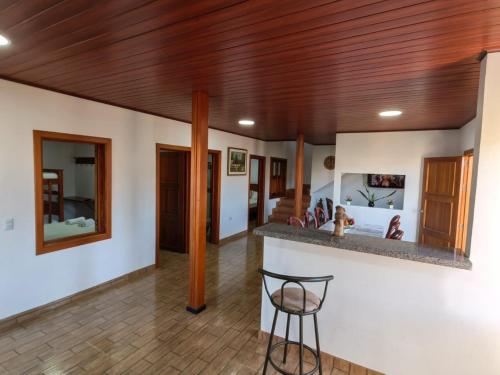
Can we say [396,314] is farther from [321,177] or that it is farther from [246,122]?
[321,177]

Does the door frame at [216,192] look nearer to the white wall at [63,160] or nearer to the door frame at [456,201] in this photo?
the white wall at [63,160]

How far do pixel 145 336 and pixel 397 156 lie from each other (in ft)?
15.2

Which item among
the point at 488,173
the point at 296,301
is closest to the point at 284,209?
the point at 296,301

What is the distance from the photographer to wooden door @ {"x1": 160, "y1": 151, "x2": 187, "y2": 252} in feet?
15.6

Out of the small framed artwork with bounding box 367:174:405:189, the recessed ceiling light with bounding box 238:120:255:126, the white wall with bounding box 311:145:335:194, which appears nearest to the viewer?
the recessed ceiling light with bounding box 238:120:255:126

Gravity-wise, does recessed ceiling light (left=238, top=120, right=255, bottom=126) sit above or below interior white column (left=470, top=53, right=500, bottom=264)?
above

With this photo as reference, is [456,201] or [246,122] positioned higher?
[246,122]

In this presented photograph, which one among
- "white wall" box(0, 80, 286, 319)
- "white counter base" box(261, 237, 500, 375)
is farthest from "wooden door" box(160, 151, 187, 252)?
"white counter base" box(261, 237, 500, 375)

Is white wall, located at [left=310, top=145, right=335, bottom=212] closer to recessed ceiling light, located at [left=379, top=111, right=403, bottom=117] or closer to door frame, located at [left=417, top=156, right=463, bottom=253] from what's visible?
door frame, located at [left=417, top=156, right=463, bottom=253]

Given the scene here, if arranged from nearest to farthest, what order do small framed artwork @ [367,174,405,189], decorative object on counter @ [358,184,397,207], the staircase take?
small framed artwork @ [367,174,405,189] < decorative object on counter @ [358,184,397,207] < the staircase

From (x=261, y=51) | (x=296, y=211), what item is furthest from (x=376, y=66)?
(x=296, y=211)

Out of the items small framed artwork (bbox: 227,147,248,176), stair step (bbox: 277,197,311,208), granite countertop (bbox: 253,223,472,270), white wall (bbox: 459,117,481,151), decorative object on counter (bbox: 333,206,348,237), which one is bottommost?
stair step (bbox: 277,197,311,208)

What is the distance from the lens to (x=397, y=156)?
15.9ft

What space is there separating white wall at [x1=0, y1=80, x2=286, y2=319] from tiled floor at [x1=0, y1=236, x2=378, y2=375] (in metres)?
0.27
